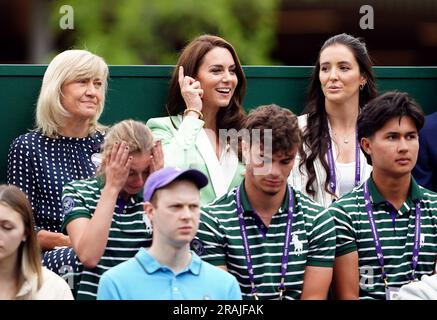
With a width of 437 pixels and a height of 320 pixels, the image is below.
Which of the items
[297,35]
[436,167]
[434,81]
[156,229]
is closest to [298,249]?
[156,229]

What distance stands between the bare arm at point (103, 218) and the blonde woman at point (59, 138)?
72 cm

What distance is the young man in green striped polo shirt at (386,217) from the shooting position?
7223 mm

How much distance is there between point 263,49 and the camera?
49.3ft

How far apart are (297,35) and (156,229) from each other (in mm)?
8304

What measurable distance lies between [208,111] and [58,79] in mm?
821

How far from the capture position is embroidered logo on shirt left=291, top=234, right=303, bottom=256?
706cm

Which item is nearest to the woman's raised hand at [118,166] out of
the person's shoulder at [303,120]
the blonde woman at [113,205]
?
the blonde woman at [113,205]

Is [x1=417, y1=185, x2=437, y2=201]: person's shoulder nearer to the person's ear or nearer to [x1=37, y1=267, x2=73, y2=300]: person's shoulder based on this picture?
the person's ear

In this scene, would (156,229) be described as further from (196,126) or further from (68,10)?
(68,10)

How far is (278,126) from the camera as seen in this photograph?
23.2ft

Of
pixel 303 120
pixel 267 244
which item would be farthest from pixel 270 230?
pixel 303 120

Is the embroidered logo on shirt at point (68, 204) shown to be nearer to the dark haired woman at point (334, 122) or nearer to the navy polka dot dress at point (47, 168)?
the navy polka dot dress at point (47, 168)

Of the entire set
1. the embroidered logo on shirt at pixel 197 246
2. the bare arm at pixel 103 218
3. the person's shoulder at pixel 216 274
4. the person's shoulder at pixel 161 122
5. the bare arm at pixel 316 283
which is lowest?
the bare arm at pixel 316 283

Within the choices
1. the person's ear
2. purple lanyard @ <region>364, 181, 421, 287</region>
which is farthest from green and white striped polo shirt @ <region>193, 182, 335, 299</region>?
the person's ear
